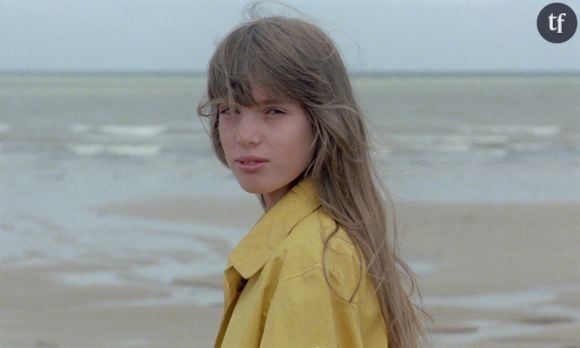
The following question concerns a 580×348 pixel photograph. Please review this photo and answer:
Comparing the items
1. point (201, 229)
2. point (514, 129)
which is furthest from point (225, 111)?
point (514, 129)

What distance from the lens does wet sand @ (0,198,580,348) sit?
592cm

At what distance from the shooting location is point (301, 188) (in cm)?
207

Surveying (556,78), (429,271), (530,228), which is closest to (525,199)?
(530,228)

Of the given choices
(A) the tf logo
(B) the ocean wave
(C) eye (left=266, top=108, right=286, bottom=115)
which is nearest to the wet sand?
(A) the tf logo

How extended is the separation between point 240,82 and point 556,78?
3402cm

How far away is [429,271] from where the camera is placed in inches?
293

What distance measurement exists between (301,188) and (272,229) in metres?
0.11

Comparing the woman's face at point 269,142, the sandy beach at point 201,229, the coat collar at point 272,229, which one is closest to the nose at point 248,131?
the woman's face at point 269,142

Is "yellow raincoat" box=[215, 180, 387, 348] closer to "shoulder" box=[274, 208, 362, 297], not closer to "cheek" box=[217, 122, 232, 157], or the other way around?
"shoulder" box=[274, 208, 362, 297]

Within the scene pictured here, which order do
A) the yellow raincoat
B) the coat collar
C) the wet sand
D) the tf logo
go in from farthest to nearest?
the tf logo < the wet sand < the coat collar < the yellow raincoat

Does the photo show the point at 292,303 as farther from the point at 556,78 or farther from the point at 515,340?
the point at 556,78

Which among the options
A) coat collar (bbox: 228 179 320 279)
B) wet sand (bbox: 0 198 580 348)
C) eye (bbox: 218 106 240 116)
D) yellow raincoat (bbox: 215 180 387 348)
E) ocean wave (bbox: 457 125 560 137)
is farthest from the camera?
ocean wave (bbox: 457 125 560 137)

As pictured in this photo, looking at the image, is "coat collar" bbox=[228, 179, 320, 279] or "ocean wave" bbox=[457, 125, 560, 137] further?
"ocean wave" bbox=[457, 125, 560, 137]

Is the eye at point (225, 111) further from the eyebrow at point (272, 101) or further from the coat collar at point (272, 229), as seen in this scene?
the coat collar at point (272, 229)
